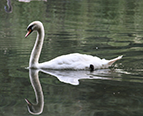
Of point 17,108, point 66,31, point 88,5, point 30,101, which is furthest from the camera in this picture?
point 88,5

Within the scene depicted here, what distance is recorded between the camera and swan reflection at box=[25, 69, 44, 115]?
5.47m

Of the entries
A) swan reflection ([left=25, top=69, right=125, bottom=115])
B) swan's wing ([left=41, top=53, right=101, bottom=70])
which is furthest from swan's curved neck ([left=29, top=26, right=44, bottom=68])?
swan's wing ([left=41, top=53, right=101, bottom=70])

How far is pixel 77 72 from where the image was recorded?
7.89 m

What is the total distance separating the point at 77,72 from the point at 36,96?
187cm

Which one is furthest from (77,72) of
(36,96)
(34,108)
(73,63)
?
(34,108)

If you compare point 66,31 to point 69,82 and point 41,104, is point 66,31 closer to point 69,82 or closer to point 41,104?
point 69,82

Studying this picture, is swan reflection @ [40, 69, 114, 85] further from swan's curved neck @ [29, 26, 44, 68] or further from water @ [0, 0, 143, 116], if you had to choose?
swan's curved neck @ [29, 26, 44, 68]

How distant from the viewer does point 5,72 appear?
7.81 metres

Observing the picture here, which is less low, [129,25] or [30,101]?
[30,101]

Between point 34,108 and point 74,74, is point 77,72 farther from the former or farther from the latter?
point 34,108

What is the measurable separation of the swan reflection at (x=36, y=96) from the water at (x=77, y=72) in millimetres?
71

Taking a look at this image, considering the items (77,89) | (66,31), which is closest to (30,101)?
(77,89)

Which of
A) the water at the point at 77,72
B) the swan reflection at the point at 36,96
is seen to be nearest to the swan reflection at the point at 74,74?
the water at the point at 77,72

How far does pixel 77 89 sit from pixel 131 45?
16.7 ft
